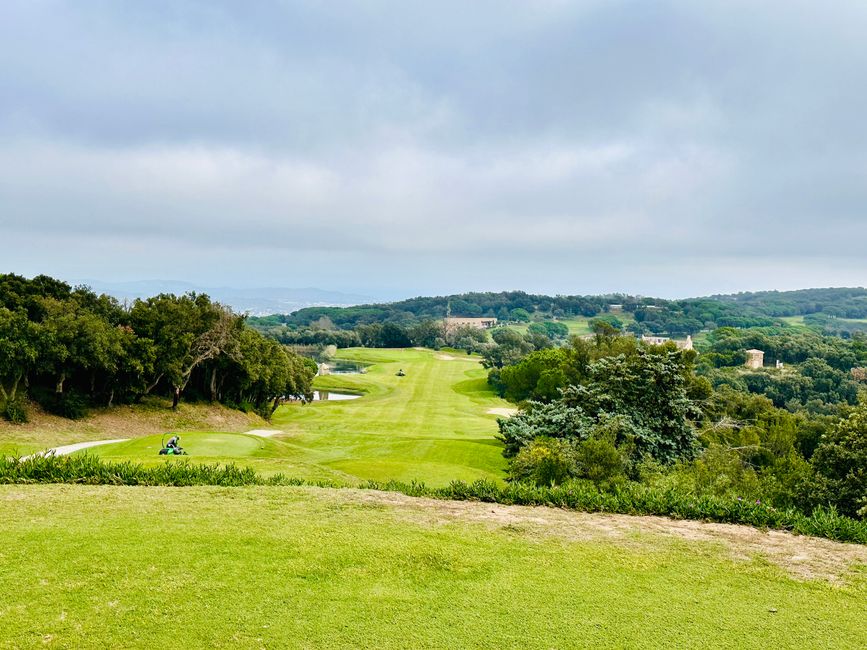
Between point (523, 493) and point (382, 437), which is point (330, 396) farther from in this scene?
point (523, 493)

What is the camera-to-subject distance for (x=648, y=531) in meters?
12.0

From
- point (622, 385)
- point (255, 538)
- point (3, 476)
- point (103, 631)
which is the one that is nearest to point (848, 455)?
point (622, 385)

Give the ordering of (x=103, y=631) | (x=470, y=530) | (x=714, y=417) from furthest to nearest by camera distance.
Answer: (x=714, y=417)
(x=470, y=530)
(x=103, y=631)

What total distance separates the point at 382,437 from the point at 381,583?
102ft

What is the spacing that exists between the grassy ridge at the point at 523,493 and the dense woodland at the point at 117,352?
18.0m

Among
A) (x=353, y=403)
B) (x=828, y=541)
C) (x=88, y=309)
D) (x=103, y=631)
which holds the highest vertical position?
(x=88, y=309)

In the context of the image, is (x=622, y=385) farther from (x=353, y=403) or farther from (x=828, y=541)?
(x=353, y=403)

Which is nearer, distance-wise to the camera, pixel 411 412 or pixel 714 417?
pixel 714 417

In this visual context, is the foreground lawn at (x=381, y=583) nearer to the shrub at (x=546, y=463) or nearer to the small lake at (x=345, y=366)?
the shrub at (x=546, y=463)

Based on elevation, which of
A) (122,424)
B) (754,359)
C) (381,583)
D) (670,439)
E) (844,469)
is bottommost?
(754,359)

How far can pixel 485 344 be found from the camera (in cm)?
13162

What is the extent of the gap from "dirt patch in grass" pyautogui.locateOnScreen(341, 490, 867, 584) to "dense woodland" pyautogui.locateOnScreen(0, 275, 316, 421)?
79.8 feet

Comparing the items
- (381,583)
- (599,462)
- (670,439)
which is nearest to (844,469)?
(599,462)

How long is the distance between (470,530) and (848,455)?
13.5 meters
